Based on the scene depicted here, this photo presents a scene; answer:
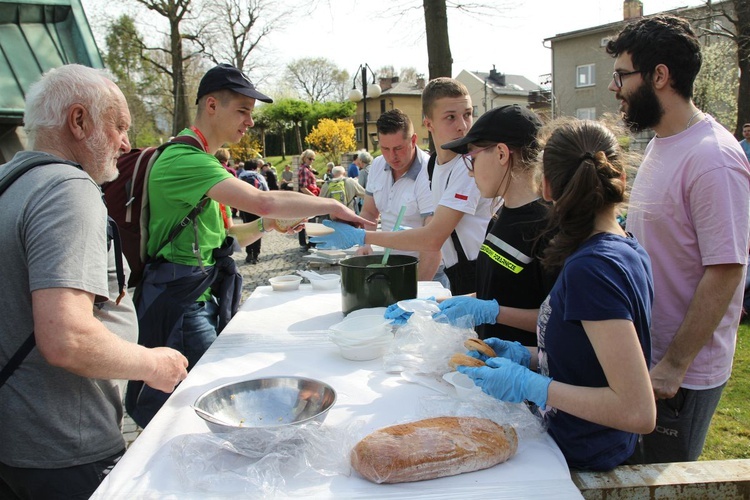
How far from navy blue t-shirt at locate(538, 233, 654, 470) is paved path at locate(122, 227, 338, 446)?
582cm

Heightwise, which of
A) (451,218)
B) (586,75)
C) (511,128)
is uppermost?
(586,75)

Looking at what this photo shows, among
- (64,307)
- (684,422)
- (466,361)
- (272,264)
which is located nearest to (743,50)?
(272,264)

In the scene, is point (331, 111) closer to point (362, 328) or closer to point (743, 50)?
point (743, 50)

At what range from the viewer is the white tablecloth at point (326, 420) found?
45.5 inches

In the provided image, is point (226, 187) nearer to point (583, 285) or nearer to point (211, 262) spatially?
point (211, 262)

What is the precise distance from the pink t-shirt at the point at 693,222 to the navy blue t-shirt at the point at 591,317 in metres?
0.48

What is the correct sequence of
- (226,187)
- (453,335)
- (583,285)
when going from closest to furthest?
(583,285) → (453,335) → (226,187)

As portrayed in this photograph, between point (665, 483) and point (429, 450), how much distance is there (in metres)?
0.58

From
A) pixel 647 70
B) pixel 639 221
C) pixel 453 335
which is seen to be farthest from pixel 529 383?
pixel 647 70

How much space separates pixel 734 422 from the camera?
338 cm

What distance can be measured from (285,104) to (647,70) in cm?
3904

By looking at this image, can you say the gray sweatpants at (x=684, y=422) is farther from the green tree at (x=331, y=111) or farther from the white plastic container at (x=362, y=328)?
the green tree at (x=331, y=111)

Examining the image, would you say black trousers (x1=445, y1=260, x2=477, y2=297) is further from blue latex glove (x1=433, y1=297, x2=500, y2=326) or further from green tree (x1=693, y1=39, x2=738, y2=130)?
green tree (x1=693, y1=39, x2=738, y2=130)

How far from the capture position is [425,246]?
2693 mm
